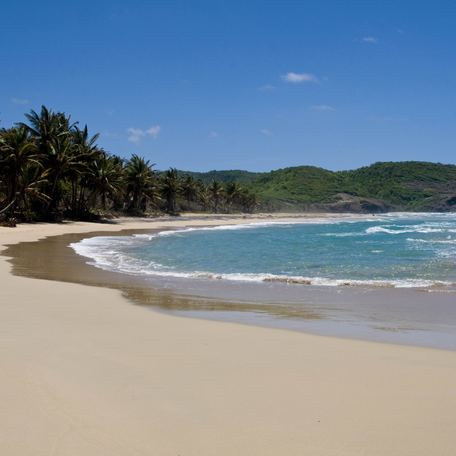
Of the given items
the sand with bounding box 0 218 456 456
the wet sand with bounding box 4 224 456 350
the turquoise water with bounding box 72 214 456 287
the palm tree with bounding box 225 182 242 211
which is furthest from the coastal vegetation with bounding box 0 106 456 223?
the sand with bounding box 0 218 456 456

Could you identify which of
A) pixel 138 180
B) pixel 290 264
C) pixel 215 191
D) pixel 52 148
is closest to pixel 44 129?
pixel 52 148

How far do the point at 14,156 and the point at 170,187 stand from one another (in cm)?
4592

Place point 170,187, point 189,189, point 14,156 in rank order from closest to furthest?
1. point 14,156
2. point 170,187
3. point 189,189

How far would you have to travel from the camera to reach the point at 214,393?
15.7ft

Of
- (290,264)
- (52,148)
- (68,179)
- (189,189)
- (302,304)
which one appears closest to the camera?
(302,304)

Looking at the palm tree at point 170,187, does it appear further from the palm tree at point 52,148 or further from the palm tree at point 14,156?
the palm tree at point 14,156

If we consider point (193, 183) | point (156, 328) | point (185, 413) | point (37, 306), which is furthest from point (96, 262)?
point (193, 183)

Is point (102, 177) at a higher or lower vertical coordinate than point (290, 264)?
higher

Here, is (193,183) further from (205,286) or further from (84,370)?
(84,370)

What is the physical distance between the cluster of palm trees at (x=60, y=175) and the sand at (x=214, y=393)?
38776 mm

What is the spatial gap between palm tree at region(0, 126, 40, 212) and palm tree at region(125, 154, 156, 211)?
28142mm

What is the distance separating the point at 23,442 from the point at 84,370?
5.60ft

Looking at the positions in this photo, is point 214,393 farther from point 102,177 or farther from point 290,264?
point 102,177

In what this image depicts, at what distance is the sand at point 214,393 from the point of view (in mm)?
3771
